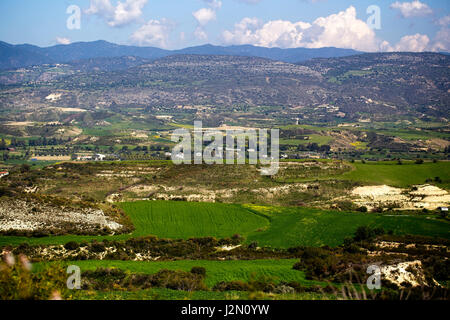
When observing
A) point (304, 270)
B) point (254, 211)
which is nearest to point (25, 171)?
point (254, 211)

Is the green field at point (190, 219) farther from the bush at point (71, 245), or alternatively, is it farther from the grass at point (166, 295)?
the grass at point (166, 295)

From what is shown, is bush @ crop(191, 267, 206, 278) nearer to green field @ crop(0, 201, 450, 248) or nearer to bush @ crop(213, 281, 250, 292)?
bush @ crop(213, 281, 250, 292)

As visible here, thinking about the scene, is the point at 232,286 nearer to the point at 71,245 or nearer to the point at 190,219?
the point at 71,245

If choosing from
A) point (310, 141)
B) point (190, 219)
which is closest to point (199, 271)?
point (190, 219)

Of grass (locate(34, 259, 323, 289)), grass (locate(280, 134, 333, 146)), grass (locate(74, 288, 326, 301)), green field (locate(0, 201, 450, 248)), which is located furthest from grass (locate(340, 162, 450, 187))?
grass (locate(280, 134, 333, 146))

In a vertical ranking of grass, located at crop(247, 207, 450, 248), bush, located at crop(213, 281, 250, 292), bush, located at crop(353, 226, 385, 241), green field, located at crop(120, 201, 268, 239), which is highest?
bush, located at crop(213, 281, 250, 292)
